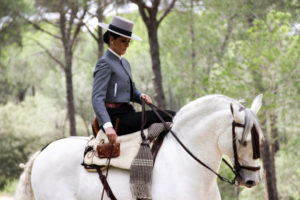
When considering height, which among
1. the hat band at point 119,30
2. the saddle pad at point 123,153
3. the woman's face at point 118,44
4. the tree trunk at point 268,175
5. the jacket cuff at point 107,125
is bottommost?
the tree trunk at point 268,175

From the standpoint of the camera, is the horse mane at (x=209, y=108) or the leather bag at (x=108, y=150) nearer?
the horse mane at (x=209, y=108)

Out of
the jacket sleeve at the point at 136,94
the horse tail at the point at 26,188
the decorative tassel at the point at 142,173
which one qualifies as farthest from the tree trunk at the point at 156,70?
the decorative tassel at the point at 142,173

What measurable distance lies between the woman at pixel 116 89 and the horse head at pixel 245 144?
0.89 m

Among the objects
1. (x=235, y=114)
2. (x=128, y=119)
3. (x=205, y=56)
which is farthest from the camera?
(x=205, y=56)

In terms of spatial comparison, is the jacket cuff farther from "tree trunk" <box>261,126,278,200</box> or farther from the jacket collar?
"tree trunk" <box>261,126,278,200</box>

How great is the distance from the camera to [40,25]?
18375mm

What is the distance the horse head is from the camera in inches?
135

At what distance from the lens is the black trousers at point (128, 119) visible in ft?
13.2

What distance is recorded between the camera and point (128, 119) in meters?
4.05

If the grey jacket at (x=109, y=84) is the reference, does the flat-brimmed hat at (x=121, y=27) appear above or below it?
above

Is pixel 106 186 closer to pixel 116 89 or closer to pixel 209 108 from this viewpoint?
pixel 116 89

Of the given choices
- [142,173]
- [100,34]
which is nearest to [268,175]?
[100,34]

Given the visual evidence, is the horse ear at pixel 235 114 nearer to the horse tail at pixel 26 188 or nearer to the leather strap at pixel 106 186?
the leather strap at pixel 106 186

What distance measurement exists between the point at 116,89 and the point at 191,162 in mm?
1104
